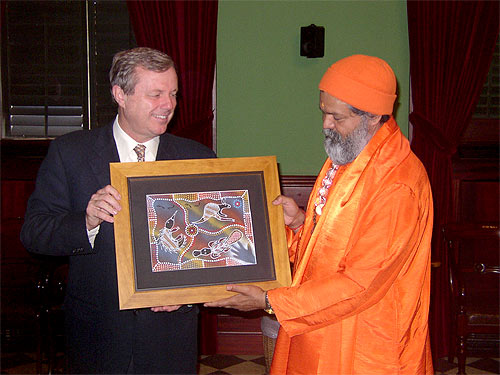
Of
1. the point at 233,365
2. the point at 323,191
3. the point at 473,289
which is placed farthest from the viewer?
the point at 473,289

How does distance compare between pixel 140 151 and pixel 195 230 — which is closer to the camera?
pixel 195 230

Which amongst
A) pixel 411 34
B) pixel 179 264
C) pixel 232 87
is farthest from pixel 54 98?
pixel 179 264

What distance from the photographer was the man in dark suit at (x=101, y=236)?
2150 mm

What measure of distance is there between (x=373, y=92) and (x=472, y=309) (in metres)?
2.82

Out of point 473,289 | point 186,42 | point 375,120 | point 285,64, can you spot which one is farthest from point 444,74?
point 375,120

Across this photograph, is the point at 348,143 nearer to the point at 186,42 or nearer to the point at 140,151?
the point at 140,151

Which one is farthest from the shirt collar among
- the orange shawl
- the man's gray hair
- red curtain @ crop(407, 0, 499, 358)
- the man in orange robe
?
red curtain @ crop(407, 0, 499, 358)

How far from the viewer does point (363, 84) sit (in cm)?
210

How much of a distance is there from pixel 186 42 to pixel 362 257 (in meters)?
3.20

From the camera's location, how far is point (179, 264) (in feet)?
6.95

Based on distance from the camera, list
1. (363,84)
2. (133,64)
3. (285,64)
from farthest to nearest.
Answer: (285,64) → (133,64) → (363,84)

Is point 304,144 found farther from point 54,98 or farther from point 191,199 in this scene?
point 191,199

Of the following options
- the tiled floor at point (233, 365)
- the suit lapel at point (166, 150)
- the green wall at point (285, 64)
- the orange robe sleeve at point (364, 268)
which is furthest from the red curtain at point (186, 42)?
the orange robe sleeve at point (364, 268)

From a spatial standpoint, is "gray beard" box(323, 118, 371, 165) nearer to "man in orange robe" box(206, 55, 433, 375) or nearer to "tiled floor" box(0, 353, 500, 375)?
"man in orange robe" box(206, 55, 433, 375)
